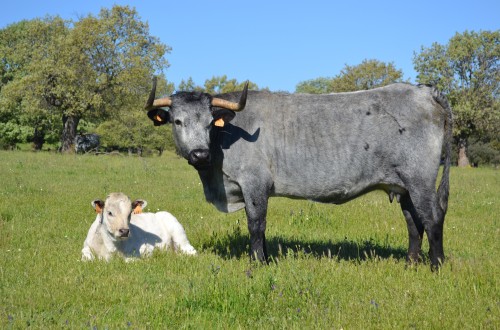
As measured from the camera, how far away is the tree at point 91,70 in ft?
143

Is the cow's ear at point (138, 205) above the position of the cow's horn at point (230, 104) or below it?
below

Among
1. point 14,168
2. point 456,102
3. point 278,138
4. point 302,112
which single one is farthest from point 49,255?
point 456,102

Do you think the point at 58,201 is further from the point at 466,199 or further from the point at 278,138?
the point at 466,199

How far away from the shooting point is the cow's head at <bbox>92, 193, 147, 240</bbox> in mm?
7586

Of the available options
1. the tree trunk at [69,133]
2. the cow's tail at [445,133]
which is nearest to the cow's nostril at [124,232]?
the cow's tail at [445,133]

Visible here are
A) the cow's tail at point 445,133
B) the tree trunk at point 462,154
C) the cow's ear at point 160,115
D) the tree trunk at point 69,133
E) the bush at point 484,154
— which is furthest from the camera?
the bush at point 484,154

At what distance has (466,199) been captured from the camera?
15.8 metres

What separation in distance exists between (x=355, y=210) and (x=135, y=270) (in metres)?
6.45

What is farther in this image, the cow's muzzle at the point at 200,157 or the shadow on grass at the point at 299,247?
the shadow on grass at the point at 299,247

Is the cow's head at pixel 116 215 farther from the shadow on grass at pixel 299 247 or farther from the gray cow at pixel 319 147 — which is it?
the shadow on grass at pixel 299 247

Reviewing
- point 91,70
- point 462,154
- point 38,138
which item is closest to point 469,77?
point 462,154

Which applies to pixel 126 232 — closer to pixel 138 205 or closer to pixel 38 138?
pixel 138 205

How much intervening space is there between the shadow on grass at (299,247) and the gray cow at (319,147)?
79cm

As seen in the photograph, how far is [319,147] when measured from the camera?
25.2 ft
